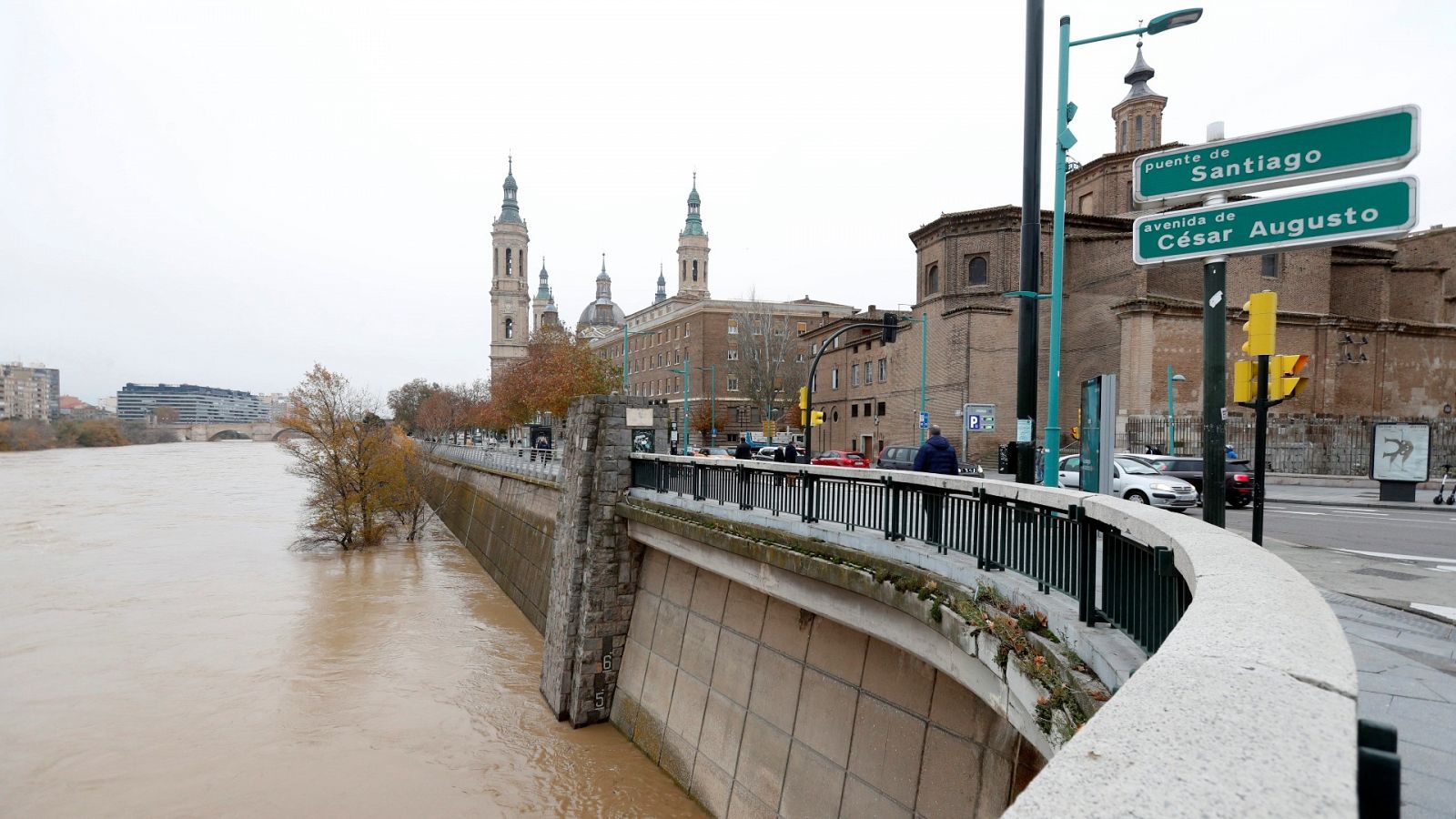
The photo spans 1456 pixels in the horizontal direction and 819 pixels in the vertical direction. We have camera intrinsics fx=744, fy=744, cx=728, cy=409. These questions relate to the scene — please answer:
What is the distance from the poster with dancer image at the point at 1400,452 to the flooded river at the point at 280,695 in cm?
2107

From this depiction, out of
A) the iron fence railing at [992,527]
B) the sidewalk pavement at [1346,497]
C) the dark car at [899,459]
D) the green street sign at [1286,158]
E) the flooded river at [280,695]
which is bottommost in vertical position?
the flooded river at [280,695]

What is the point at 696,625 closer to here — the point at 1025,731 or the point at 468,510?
the point at 1025,731

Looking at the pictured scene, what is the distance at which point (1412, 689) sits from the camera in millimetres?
4430

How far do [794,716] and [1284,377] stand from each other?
7.01 meters

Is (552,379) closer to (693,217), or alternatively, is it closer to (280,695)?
(280,695)

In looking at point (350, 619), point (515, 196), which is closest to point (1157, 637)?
point (350, 619)

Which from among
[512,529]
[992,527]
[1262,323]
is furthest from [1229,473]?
[512,529]

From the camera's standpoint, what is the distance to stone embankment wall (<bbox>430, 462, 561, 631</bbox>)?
2012 cm

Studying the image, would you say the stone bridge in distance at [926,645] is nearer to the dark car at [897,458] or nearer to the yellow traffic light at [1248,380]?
the yellow traffic light at [1248,380]

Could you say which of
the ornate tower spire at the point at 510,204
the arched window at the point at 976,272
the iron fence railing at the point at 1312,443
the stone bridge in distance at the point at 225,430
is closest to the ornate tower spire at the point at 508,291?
the ornate tower spire at the point at 510,204

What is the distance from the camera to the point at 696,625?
11.2 m

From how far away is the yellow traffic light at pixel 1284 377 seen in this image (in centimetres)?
863

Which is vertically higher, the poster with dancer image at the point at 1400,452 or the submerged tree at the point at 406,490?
the poster with dancer image at the point at 1400,452

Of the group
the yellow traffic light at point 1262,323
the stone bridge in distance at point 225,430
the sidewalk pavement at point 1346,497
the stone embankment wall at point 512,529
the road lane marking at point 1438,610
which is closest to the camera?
the road lane marking at point 1438,610
